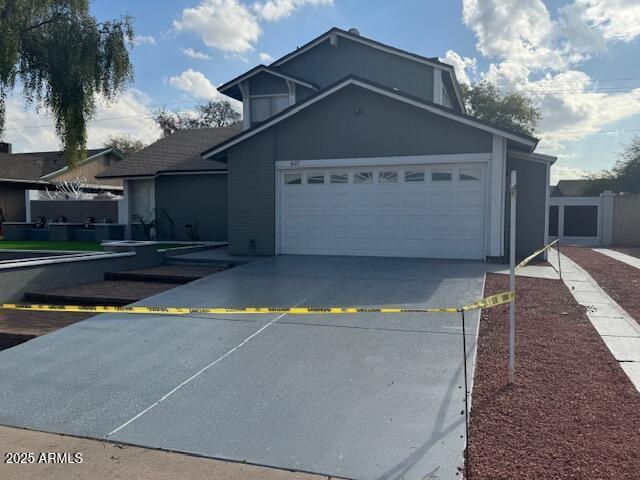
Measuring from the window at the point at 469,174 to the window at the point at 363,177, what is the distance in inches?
89.1

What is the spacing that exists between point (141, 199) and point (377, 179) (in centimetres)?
1082

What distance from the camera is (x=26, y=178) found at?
27.5 meters

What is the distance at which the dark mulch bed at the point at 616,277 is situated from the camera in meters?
8.79

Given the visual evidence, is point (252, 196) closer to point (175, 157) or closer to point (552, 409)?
point (175, 157)

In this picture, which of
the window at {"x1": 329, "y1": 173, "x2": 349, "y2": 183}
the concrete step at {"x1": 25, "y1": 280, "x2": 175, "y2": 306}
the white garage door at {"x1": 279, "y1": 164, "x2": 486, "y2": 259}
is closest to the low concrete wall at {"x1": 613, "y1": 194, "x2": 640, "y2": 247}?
the white garage door at {"x1": 279, "y1": 164, "x2": 486, "y2": 259}

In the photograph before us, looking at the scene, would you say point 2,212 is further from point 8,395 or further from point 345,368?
point 345,368

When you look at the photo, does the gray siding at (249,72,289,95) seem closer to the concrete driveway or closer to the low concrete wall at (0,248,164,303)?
the low concrete wall at (0,248,164,303)

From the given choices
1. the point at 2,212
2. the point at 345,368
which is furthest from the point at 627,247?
the point at 2,212

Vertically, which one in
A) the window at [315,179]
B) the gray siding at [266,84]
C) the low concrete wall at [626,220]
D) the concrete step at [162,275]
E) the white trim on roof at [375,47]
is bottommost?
the concrete step at [162,275]

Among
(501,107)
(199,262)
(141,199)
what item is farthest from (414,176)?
(501,107)

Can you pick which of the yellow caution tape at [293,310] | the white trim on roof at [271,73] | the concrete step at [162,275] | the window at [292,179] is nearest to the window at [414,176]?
the window at [292,179]

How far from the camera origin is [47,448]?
3.92 metres

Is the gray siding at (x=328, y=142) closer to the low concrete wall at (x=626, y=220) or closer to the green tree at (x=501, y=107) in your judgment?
the low concrete wall at (x=626, y=220)

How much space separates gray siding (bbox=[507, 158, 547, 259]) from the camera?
41.6 feet
